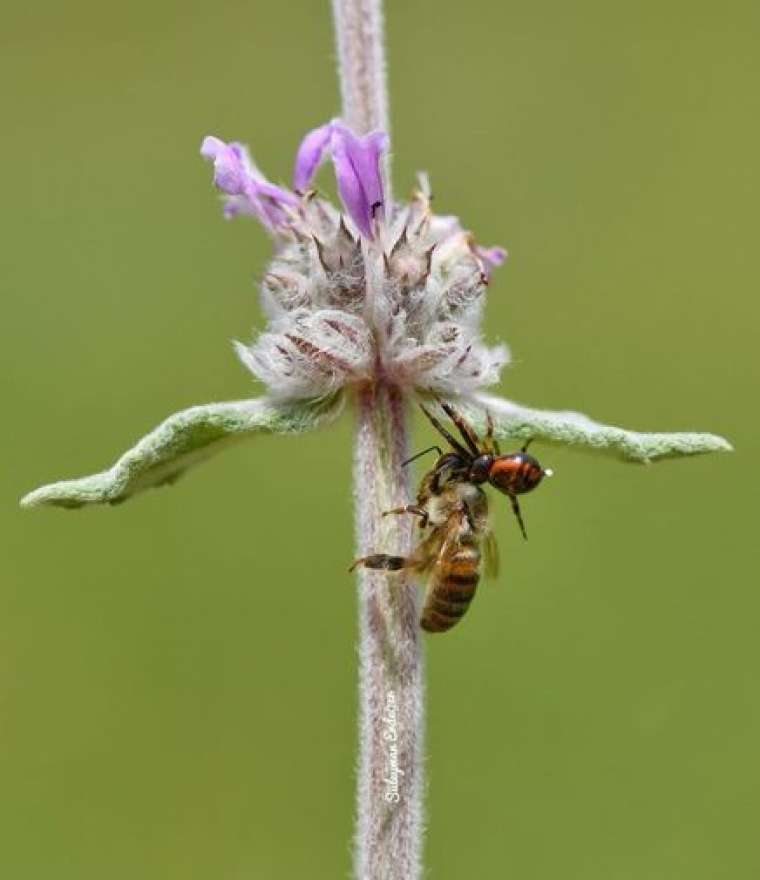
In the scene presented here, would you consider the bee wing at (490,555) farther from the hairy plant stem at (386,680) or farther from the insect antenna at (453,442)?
the hairy plant stem at (386,680)

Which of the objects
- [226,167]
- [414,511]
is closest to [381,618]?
[414,511]

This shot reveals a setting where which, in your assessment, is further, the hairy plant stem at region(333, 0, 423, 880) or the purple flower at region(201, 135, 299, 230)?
the purple flower at region(201, 135, 299, 230)

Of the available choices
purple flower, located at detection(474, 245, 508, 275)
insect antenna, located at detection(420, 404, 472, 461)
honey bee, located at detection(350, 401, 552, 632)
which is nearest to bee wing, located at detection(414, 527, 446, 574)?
honey bee, located at detection(350, 401, 552, 632)

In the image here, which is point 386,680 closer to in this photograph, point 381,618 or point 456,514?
point 381,618

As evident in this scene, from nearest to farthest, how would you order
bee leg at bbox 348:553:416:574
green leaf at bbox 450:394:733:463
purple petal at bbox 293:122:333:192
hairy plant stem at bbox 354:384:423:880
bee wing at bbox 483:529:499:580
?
1. hairy plant stem at bbox 354:384:423:880
2. bee leg at bbox 348:553:416:574
3. green leaf at bbox 450:394:733:463
4. purple petal at bbox 293:122:333:192
5. bee wing at bbox 483:529:499:580

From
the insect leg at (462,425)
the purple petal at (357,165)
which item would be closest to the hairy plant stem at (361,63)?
the purple petal at (357,165)

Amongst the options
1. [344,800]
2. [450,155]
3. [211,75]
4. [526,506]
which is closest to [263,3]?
[211,75]

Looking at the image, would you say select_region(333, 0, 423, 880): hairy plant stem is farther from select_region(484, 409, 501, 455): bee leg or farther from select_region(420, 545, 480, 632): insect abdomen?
select_region(484, 409, 501, 455): bee leg
